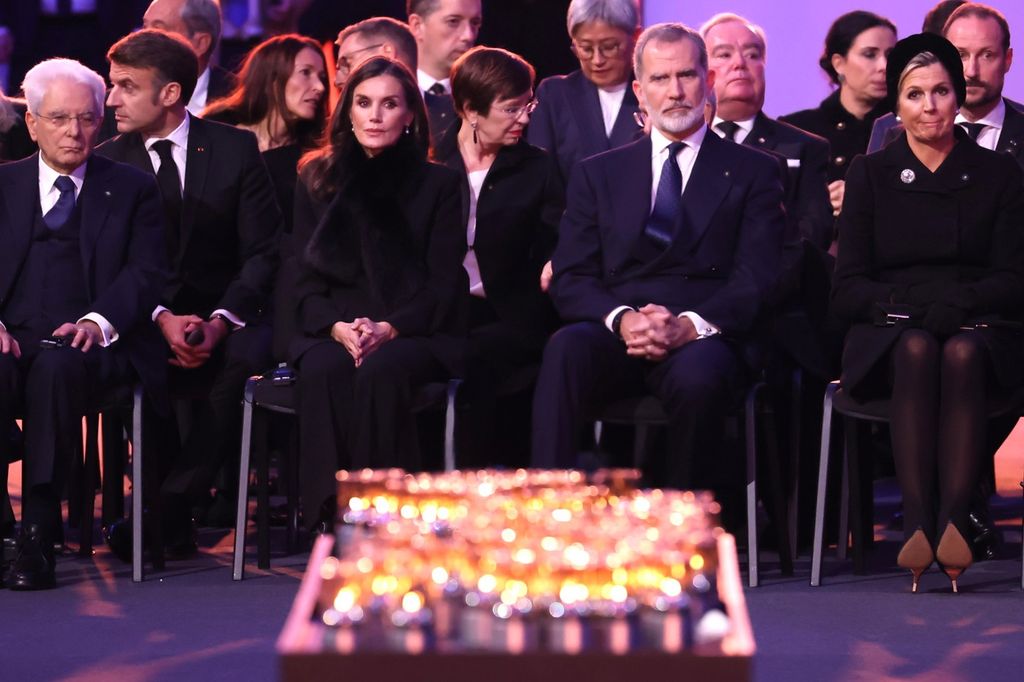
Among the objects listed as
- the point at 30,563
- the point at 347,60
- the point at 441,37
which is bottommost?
the point at 30,563

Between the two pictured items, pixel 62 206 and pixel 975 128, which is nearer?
pixel 62 206

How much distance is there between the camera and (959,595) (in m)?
4.30

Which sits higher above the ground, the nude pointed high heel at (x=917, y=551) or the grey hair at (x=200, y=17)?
the grey hair at (x=200, y=17)

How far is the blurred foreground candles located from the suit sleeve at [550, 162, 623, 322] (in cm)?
245

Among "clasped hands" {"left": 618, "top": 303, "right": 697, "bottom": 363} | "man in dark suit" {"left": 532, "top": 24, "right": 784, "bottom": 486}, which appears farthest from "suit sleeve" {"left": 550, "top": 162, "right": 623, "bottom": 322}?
"clasped hands" {"left": 618, "top": 303, "right": 697, "bottom": 363}

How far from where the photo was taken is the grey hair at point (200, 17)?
19.7 feet

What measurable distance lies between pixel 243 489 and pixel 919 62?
2.16 metres

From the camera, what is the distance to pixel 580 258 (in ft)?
15.7

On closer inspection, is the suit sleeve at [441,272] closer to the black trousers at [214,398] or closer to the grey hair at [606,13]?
the black trousers at [214,398]

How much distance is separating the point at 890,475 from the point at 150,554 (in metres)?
2.79

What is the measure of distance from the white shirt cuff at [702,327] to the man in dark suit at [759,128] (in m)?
0.57

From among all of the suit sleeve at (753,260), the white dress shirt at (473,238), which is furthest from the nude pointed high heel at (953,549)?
the white dress shirt at (473,238)

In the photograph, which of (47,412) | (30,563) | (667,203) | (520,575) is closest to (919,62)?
(667,203)

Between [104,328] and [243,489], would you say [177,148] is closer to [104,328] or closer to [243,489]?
[104,328]
